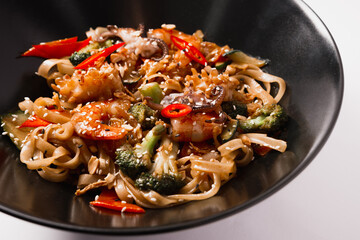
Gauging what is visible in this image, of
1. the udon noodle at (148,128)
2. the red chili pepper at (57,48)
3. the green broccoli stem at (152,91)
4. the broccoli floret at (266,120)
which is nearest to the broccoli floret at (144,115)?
the udon noodle at (148,128)

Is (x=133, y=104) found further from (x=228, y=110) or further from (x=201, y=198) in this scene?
(x=201, y=198)

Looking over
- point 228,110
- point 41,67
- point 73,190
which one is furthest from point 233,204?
point 41,67

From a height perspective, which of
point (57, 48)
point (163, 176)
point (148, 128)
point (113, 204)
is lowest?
point (113, 204)

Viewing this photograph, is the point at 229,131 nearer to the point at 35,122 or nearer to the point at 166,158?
the point at 166,158

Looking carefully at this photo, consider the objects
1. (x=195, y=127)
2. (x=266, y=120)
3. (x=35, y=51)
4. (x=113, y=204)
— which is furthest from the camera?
(x=35, y=51)

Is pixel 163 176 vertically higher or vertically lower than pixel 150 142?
lower

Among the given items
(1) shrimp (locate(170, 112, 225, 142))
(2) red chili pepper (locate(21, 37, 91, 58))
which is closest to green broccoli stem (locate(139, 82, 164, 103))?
(1) shrimp (locate(170, 112, 225, 142))

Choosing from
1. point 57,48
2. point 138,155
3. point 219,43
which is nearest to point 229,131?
point 138,155
